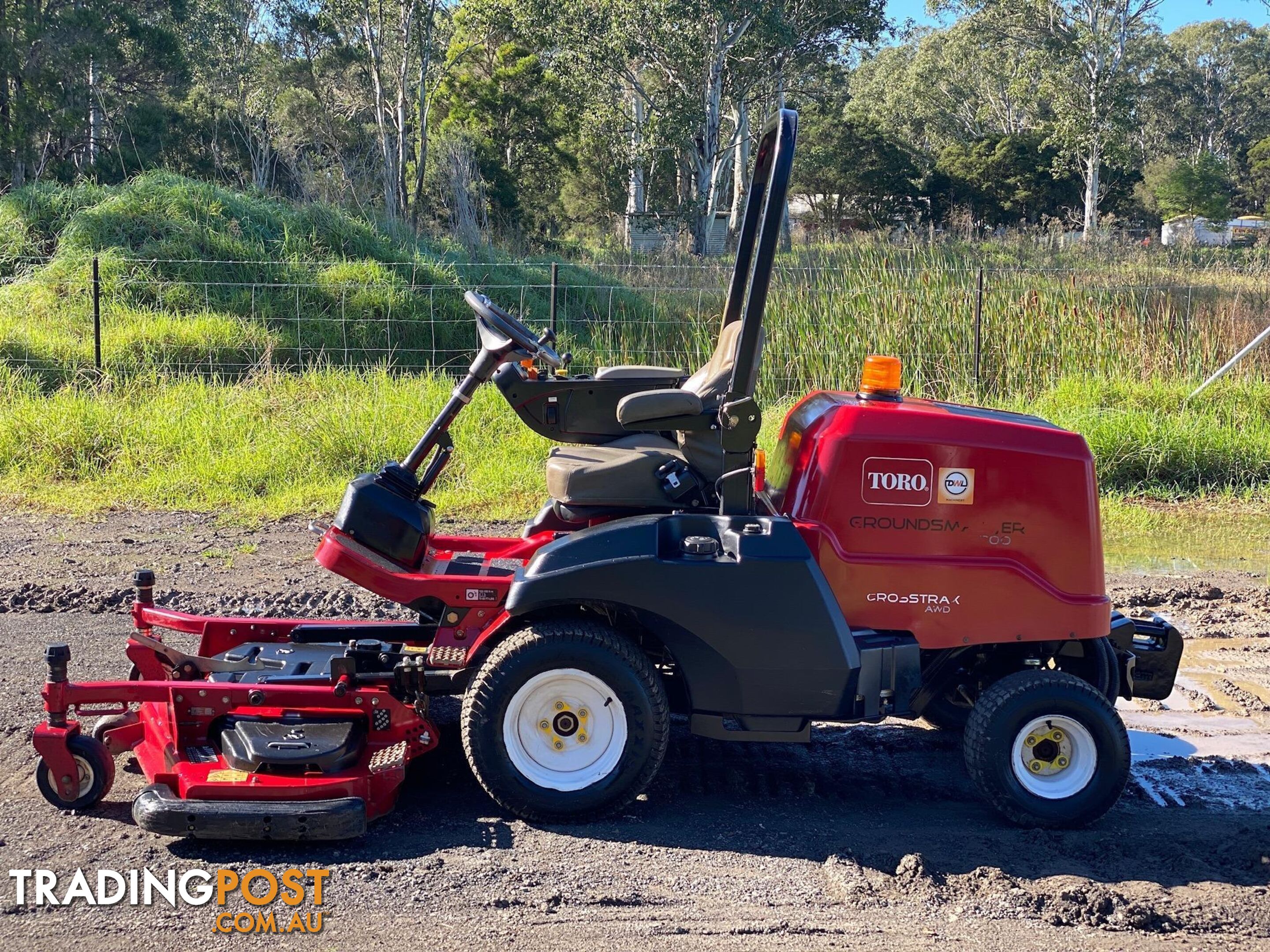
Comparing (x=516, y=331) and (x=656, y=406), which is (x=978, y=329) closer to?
(x=516, y=331)

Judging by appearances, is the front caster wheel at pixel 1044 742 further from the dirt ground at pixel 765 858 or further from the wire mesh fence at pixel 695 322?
the wire mesh fence at pixel 695 322

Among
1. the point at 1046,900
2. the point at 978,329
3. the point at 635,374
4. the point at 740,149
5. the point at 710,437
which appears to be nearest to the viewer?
the point at 1046,900

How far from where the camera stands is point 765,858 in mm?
3668

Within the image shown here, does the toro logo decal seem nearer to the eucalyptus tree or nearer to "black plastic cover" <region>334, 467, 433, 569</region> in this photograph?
"black plastic cover" <region>334, 467, 433, 569</region>

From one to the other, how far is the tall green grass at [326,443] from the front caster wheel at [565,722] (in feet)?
14.5

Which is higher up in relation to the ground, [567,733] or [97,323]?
[97,323]

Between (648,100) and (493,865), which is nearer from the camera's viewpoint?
(493,865)

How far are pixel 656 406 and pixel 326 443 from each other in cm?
588

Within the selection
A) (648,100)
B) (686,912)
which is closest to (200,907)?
(686,912)

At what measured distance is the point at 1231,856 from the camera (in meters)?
3.75

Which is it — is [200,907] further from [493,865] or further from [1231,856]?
[1231,856]

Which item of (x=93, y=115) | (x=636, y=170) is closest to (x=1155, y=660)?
(x=93, y=115)

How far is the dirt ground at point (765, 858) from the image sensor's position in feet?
10.6

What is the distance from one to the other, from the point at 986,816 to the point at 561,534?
175 cm
